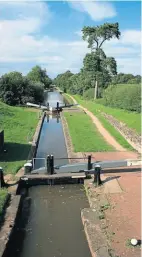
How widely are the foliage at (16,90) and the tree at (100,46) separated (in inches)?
326

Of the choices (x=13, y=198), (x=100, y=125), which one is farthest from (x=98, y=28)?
(x=13, y=198)

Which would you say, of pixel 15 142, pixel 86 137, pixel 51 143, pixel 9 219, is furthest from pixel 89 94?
pixel 9 219

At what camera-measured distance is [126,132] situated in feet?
65.4

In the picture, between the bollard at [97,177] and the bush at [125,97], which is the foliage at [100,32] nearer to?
the bush at [125,97]

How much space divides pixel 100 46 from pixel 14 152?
30.3 metres

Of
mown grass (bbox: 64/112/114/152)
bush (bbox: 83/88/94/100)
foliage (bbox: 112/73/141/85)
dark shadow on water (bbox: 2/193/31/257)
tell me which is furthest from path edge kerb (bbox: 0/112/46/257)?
foliage (bbox: 112/73/141/85)

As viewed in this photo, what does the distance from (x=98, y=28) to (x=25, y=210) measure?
114 ft

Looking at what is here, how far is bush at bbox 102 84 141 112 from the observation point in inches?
1094

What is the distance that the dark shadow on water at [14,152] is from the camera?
13.7 metres

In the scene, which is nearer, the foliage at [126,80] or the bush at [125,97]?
the bush at [125,97]

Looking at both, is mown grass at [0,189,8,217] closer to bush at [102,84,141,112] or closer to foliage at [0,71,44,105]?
bush at [102,84,141,112]

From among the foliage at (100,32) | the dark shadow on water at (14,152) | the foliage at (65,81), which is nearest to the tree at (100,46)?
the foliage at (100,32)

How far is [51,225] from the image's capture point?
8.63 metres

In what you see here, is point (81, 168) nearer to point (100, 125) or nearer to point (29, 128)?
point (29, 128)
